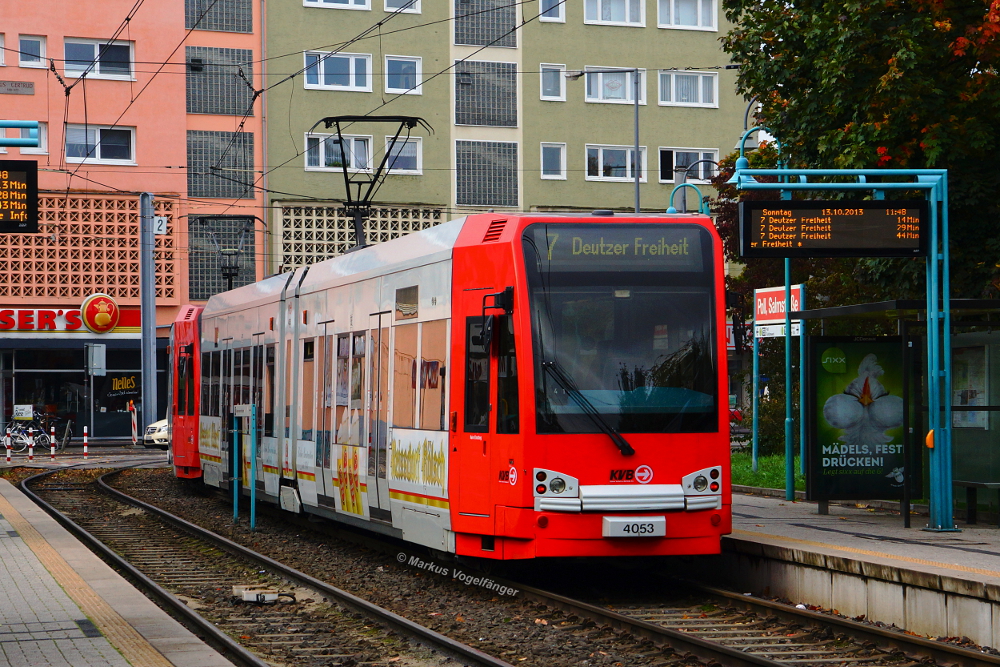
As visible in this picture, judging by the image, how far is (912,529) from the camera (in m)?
14.6

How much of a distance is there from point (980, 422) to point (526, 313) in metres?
5.84

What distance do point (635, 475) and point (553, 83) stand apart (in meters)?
36.8

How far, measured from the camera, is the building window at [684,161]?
48.3 m

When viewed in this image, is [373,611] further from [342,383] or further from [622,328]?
[342,383]

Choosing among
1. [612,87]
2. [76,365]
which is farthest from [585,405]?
[612,87]

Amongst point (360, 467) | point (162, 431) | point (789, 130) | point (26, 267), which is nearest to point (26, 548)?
point (360, 467)

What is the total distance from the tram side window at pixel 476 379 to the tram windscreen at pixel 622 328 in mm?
597

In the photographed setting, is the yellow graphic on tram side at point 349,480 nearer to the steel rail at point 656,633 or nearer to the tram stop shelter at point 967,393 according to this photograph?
the steel rail at point 656,633

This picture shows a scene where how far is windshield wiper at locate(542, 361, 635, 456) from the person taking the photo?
11500 millimetres

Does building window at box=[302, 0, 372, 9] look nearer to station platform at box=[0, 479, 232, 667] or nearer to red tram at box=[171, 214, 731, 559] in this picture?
station platform at box=[0, 479, 232, 667]

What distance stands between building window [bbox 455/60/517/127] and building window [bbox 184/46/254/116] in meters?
6.64

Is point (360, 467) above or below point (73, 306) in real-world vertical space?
below

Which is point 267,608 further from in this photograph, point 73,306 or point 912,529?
point 73,306

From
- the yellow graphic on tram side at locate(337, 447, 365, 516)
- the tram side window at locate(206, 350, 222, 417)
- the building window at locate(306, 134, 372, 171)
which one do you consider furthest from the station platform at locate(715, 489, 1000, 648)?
the building window at locate(306, 134, 372, 171)
